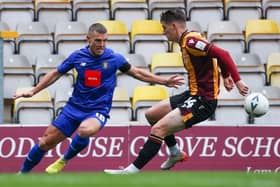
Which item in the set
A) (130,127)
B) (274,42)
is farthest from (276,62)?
(130,127)

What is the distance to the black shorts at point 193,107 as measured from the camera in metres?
10.7

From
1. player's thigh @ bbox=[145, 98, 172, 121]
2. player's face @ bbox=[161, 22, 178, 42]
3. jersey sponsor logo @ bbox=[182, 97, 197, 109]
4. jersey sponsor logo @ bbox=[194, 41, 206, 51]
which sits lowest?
player's thigh @ bbox=[145, 98, 172, 121]

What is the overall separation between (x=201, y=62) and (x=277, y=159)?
2.80 metres

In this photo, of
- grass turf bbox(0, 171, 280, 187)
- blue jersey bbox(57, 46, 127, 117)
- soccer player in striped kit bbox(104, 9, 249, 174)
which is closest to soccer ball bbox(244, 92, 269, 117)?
soccer player in striped kit bbox(104, 9, 249, 174)

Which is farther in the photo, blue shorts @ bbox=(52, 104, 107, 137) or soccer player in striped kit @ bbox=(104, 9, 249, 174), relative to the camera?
blue shorts @ bbox=(52, 104, 107, 137)

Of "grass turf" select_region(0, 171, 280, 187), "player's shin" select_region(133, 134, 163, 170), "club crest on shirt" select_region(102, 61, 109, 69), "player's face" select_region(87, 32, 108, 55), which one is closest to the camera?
"grass turf" select_region(0, 171, 280, 187)

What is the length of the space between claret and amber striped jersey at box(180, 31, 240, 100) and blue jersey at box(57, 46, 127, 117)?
989 millimetres

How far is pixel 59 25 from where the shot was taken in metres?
15.4

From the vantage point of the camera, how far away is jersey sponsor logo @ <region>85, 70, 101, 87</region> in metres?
11.3

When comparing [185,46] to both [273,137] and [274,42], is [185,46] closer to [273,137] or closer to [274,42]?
[273,137]

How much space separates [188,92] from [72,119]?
1387 mm

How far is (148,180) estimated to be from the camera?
6926 mm

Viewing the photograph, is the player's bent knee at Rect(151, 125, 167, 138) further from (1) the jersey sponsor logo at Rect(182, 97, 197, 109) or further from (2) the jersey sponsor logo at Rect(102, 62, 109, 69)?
(2) the jersey sponsor logo at Rect(102, 62, 109, 69)

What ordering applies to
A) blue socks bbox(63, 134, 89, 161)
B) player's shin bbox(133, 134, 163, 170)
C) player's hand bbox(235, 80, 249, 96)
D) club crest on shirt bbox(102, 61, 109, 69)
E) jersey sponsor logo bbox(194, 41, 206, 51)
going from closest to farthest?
player's hand bbox(235, 80, 249, 96), jersey sponsor logo bbox(194, 41, 206, 51), player's shin bbox(133, 134, 163, 170), blue socks bbox(63, 134, 89, 161), club crest on shirt bbox(102, 61, 109, 69)
